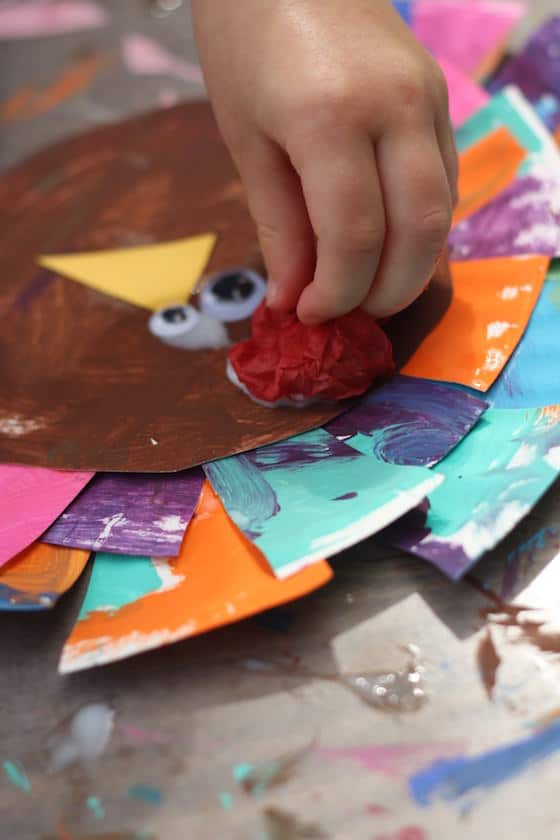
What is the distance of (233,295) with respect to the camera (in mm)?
718

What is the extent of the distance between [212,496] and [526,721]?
9.0 inches

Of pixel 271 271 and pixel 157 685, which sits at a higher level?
pixel 271 271

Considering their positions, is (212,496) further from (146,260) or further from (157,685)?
(146,260)

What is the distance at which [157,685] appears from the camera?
0.48 meters

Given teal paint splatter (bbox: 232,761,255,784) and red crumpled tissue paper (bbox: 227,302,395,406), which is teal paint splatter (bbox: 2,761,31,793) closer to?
teal paint splatter (bbox: 232,761,255,784)

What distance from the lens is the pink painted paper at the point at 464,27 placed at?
0.92m

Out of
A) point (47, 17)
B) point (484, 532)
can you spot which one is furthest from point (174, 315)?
point (47, 17)

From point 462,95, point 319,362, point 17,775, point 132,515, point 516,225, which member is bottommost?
point 17,775

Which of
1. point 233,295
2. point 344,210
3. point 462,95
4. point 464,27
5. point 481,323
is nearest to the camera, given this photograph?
point 344,210

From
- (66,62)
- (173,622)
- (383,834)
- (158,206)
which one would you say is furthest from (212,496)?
(66,62)

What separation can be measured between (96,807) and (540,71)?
0.79 metres

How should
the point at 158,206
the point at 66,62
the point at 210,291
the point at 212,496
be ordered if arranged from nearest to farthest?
the point at 212,496
the point at 210,291
the point at 158,206
the point at 66,62

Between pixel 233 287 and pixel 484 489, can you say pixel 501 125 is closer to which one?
pixel 233 287

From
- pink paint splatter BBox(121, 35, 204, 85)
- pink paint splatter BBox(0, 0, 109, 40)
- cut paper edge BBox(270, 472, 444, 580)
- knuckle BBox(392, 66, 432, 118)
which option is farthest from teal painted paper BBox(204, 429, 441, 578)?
pink paint splatter BBox(0, 0, 109, 40)
